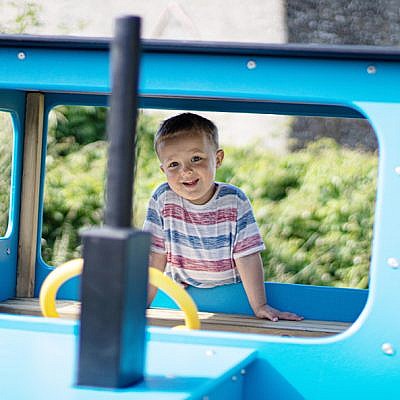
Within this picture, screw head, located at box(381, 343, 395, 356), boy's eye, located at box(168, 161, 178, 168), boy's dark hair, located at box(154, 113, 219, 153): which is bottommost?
screw head, located at box(381, 343, 395, 356)

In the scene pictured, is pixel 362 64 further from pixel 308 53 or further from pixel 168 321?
pixel 168 321

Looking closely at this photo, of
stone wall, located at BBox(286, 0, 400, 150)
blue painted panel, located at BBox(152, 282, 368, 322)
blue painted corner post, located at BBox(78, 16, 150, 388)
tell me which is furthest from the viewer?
stone wall, located at BBox(286, 0, 400, 150)

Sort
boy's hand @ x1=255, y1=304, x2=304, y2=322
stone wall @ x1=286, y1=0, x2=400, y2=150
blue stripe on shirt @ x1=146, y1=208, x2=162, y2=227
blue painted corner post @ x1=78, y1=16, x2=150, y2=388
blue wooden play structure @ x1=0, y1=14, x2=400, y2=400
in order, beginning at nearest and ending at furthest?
blue painted corner post @ x1=78, y1=16, x2=150, y2=388 → blue wooden play structure @ x1=0, y1=14, x2=400, y2=400 → boy's hand @ x1=255, y1=304, x2=304, y2=322 → blue stripe on shirt @ x1=146, y1=208, x2=162, y2=227 → stone wall @ x1=286, y1=0, x2=400, y2=150

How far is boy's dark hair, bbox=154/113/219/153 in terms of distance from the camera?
11.7 feet

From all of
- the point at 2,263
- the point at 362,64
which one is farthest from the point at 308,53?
the point at 2,263

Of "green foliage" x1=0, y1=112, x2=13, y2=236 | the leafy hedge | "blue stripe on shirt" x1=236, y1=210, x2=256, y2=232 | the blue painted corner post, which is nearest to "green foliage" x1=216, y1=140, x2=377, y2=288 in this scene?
the leafy hedge

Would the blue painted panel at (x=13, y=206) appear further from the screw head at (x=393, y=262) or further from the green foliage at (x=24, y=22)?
the green foliage at (x=24, y=22)

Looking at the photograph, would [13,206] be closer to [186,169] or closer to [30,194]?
[30,194]

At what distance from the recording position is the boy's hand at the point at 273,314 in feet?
11.3

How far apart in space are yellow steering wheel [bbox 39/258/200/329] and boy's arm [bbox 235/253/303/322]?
116 centimetres

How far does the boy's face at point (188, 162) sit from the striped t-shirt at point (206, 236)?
97 millimetres

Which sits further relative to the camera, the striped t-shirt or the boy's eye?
the striped t-shirt

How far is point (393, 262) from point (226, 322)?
1.29m

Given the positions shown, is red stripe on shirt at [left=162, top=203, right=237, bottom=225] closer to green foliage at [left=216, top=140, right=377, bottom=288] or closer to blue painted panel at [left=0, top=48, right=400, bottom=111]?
blue painted panel at [left=0, top=48, right=400, bottom=111]
